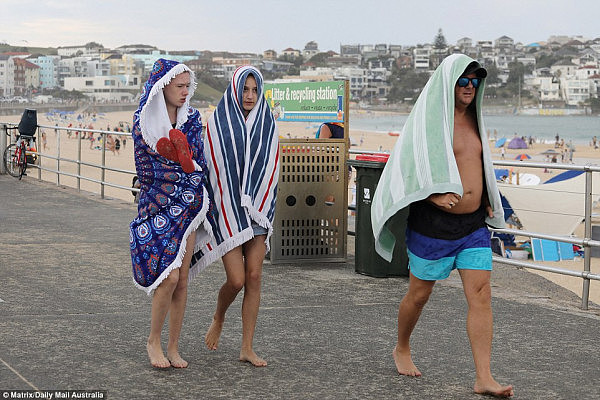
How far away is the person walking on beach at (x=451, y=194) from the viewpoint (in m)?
4.69

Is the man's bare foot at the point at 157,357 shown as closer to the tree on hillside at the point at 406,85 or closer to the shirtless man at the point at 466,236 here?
the shirtless man at the point at 466,236

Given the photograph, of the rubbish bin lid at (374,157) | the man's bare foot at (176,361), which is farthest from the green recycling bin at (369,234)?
the man's bare foot at (176,361)

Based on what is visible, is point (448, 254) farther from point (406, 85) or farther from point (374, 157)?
point (406, 85)

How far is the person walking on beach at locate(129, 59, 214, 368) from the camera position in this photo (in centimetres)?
485

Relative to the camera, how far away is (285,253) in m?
8.66

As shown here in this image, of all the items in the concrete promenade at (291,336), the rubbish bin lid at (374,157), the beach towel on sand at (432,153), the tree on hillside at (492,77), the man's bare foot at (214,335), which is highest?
the tree on hillside at (492,77)

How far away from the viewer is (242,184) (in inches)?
201

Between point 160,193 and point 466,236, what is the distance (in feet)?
4.92

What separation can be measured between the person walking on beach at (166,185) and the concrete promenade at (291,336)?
0.45m

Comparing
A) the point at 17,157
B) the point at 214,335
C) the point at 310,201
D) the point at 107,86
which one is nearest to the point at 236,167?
the point at 214,335

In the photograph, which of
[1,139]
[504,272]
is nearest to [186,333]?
[504,272]

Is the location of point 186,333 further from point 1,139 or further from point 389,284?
point 1,139

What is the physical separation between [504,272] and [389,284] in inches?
68.1

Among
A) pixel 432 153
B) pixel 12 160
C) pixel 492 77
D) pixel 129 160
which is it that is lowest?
pixel 129 160
